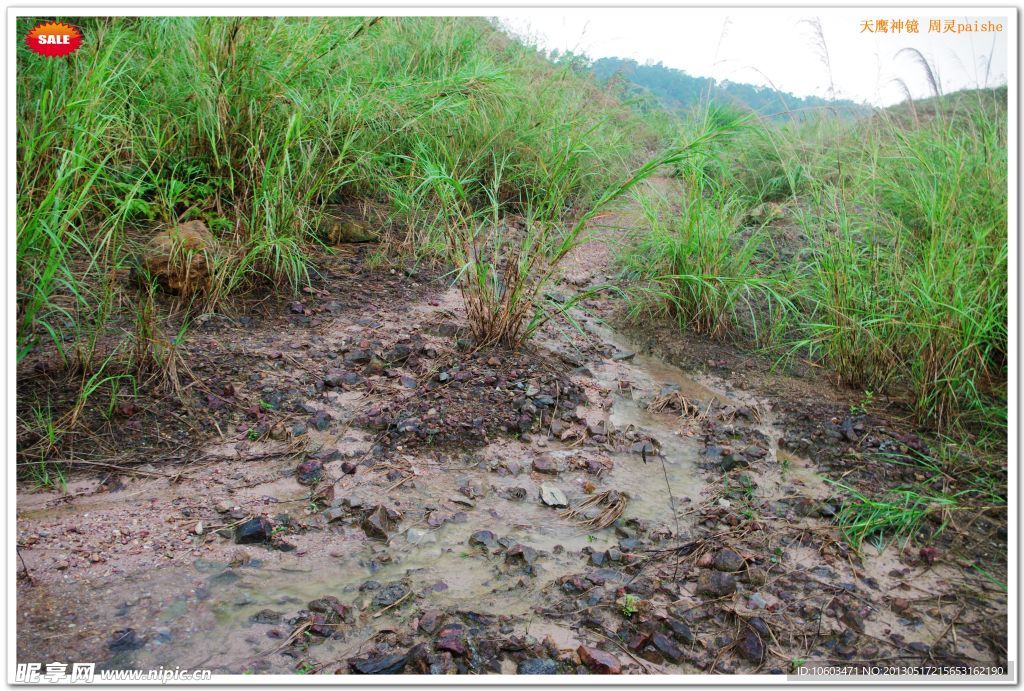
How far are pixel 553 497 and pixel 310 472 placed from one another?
0.71 m

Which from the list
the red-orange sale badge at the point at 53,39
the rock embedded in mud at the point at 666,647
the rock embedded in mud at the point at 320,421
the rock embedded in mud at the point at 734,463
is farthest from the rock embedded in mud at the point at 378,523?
the red-orange sale badge at the point at 53,39

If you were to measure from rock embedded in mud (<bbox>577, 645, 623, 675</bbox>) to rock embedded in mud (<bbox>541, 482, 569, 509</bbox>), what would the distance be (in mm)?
559

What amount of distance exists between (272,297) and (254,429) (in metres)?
0.80

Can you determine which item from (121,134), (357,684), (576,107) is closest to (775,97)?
(576,107)

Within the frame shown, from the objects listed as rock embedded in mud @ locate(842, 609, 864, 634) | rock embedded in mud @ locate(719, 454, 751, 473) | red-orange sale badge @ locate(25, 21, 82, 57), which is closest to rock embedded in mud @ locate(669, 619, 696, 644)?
rock embedded in mud @ locate(842, 609, 864, 634)

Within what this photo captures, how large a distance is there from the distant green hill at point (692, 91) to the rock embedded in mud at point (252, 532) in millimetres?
2497

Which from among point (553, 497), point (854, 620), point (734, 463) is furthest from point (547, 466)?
point (854, 620)

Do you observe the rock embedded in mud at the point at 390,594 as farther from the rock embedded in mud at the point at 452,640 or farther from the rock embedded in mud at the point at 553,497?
the rock embedded in mud at the point at 553,497

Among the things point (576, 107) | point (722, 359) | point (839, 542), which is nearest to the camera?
point (839, 542)

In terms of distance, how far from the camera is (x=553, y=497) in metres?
2.00

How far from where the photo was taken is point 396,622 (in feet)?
4.93

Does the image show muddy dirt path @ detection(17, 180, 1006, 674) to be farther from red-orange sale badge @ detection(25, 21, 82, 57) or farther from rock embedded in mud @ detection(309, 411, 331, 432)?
red-orange sale badge @ detection(25, 21, 82, 57)

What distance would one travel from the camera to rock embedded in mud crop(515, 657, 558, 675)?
140 cm

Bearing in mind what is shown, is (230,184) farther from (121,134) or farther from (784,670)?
(784,670)
